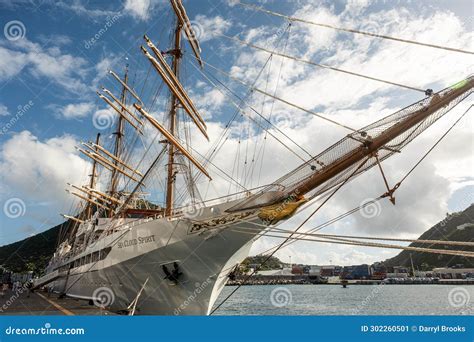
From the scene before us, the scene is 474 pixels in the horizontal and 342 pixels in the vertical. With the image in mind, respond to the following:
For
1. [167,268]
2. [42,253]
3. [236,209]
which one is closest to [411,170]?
[236,209]

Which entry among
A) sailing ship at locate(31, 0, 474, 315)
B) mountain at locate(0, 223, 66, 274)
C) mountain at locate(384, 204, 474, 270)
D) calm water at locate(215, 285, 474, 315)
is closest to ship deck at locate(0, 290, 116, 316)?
sailing ship at locate(31, 0, 474, 315)

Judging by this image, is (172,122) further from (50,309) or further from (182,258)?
(50,309)

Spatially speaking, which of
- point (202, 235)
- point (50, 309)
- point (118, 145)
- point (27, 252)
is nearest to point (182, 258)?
point (202, 235)

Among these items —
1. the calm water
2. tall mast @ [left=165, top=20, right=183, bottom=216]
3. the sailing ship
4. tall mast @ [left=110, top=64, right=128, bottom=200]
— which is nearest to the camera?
the sailing ship

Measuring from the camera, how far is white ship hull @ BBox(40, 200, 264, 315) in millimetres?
12625

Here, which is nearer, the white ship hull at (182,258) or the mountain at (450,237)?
the white ship hull at (182,258)

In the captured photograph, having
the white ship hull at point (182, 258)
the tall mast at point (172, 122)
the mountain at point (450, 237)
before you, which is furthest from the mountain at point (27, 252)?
the mountain at point (450, 237)

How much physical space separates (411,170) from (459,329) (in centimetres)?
358

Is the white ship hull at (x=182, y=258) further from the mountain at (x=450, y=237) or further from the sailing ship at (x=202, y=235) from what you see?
the mountain at (x=450, y=237)

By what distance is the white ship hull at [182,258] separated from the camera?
12.6 meters

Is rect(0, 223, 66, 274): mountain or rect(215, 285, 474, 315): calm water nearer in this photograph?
rect(215, 285, 474, 315): calm water

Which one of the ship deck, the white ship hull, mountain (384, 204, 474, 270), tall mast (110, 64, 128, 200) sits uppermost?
mountain (384, 204, 474, 270)

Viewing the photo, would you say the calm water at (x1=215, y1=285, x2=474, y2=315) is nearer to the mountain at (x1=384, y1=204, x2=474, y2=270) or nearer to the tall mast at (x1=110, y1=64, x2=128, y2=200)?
the tall mast at (x1=110, y1=64, x2=128, y2=200)

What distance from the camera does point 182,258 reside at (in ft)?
43.7
